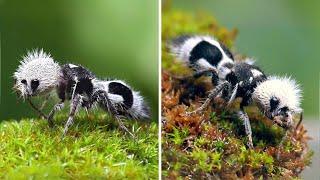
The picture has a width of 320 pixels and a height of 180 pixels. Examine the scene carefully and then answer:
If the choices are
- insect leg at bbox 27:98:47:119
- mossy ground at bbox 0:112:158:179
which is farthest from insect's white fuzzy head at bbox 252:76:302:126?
insect leg at bbox 27:98:47:119

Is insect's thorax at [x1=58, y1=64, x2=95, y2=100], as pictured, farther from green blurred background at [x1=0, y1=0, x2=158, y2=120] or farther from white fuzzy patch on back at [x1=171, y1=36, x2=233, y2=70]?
white fuzzy patch on back at [x1=171, y1=36, x2=233, y2=70]

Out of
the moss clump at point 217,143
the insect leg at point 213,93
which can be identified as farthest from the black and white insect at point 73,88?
the insect leg at point 213,93

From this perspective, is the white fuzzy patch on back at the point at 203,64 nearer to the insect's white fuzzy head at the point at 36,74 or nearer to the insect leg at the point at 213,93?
the insect leg at the point at 213,93

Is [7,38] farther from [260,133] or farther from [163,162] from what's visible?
[260,133]

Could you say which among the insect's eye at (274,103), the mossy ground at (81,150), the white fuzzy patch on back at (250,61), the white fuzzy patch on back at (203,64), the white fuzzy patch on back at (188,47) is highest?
the white fuzzy patch on back at (188,47)

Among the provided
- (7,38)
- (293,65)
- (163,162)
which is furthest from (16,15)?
(293,65)

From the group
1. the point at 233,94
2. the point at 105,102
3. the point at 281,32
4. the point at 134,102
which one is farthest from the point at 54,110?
the point at 281,32
